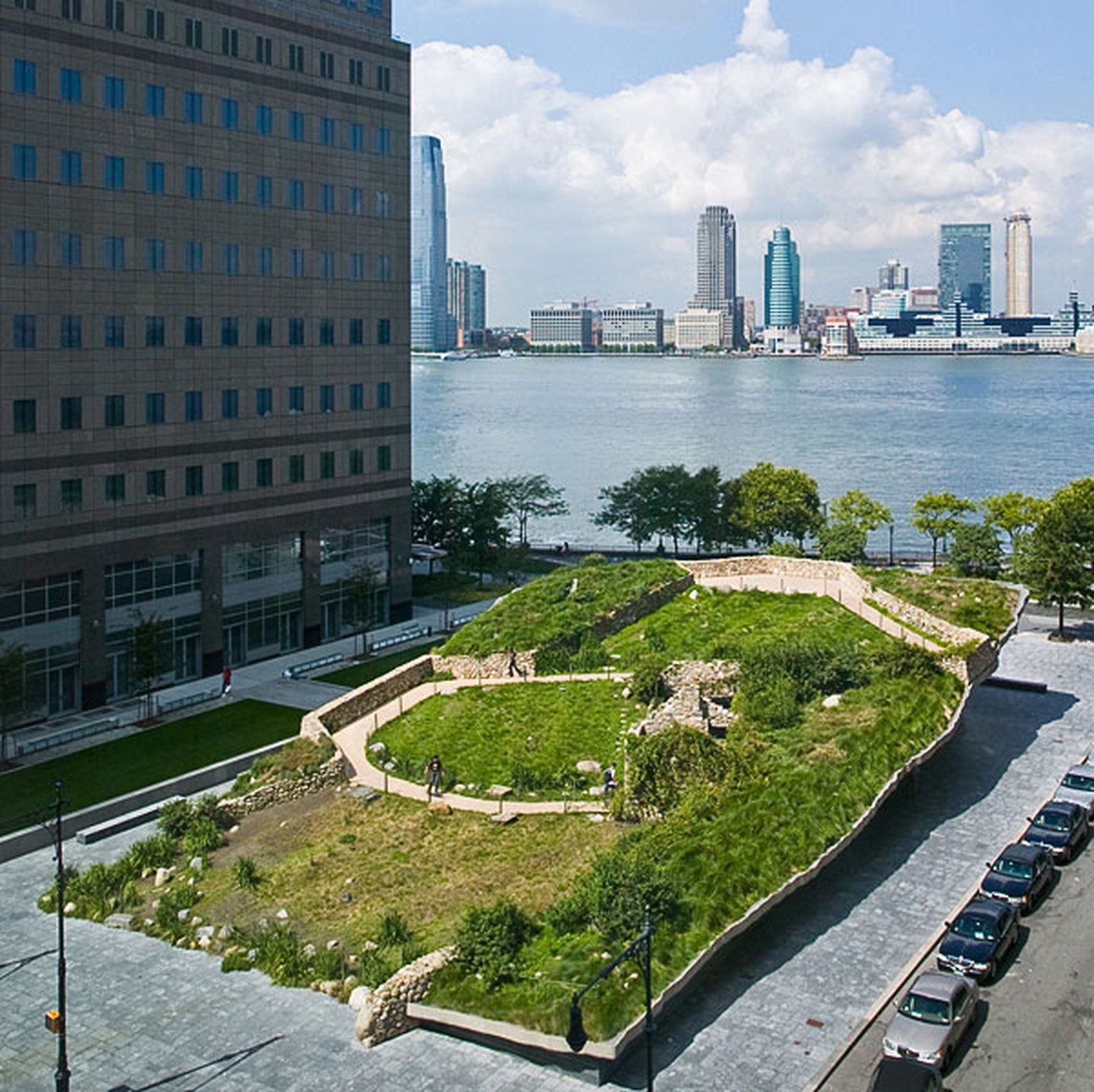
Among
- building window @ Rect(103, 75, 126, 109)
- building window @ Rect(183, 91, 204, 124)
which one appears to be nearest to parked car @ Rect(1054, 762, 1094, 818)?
building window @ Rect(183, 91, 204, 124)

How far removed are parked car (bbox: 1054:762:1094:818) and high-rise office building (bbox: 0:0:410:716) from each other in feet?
104

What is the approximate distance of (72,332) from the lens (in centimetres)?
4969

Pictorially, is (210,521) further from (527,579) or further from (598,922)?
(598,922)

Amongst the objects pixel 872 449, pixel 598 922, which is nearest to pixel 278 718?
pixel 598 922

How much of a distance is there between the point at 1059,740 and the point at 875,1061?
2350 centimetres

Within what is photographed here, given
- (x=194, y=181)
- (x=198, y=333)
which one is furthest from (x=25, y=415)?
(x=194, y=181)

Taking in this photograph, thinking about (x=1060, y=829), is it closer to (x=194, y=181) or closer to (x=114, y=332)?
(x=114, y=332)

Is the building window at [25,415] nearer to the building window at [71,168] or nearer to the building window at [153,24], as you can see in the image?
the building window at [71,168]

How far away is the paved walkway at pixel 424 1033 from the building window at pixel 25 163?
23.6m

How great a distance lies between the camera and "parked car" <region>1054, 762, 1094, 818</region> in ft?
125

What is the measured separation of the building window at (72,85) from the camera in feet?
159

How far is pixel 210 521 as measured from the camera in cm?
5534

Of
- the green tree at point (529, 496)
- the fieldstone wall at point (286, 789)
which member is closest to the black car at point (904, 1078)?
the fieldstone wall at point (286, 789)

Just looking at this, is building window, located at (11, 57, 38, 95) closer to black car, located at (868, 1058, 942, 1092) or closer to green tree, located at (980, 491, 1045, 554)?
black car, located at (868, 1058, 942, 1092)
